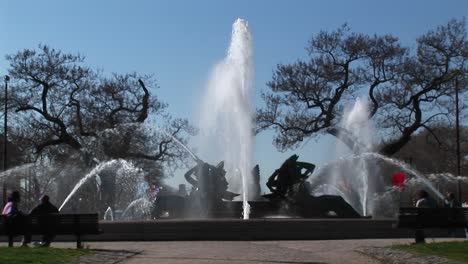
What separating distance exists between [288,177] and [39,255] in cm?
1539

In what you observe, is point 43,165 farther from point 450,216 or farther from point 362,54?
point 450,216

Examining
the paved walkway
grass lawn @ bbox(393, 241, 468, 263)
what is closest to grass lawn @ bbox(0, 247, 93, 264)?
the paved walkway

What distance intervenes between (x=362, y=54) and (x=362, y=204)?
8.06 metres

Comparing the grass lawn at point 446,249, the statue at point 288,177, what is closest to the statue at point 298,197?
the statue at point 288,177

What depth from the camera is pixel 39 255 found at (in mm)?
13875

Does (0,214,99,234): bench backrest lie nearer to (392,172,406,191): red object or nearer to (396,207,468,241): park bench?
(396,207,468,241): park bench

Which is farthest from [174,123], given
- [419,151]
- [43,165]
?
[419,151]

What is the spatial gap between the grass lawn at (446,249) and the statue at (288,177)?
12198mm

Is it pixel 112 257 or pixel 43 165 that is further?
pixel 43 165

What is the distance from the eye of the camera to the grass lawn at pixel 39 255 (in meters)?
12.8

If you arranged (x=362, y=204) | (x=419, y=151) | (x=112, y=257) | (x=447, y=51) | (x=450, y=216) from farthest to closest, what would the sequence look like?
(x=419, y=151)
(x=362, y=204)
(x=447, y=51)
(x=450, y=216)
(x=112, y=257)

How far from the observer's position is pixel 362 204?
42.9 m

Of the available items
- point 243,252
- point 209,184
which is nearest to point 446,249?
point 243,252

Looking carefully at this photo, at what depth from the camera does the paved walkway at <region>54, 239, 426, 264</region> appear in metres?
14.4
